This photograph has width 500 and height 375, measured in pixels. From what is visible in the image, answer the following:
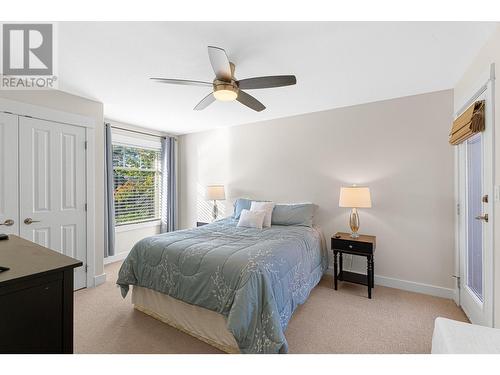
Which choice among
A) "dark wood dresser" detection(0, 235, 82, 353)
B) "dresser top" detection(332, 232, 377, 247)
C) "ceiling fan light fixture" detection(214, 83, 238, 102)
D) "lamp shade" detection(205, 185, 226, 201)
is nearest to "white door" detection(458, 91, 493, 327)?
"dresser top" detection(332, 232, 377, 247)

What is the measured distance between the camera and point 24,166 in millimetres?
2461

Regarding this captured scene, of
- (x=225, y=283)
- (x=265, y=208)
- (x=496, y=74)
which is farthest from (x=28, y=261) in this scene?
(x=496, y=74)

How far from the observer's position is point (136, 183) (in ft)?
14.4

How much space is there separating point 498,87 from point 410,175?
1.39m

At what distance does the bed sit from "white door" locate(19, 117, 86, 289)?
106cm

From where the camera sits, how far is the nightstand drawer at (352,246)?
2.67m

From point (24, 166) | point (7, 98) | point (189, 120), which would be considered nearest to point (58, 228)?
Answer: point (24, 166)

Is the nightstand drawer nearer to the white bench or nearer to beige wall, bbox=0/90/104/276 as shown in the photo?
the white bench

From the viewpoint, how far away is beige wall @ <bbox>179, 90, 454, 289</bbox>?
2.74m

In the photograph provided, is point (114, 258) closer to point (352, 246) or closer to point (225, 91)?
point (225, 91)

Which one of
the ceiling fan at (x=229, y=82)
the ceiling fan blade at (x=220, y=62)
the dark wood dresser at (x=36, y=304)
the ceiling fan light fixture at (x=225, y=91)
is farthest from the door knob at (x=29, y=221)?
the ceiling fan blade at (x=220, y=62)

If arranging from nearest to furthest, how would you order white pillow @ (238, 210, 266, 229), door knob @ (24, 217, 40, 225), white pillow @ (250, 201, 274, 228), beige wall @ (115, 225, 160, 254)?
door knob @ (24, 217, 40, 225)
white pillow @ (238, 210, 266, 229)
white pillow @ (250, 201, 274, 228)
beige wall @ (115, 225, 160, 254)

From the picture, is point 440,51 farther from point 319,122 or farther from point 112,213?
point 112,213

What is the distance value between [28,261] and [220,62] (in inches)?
65.0
